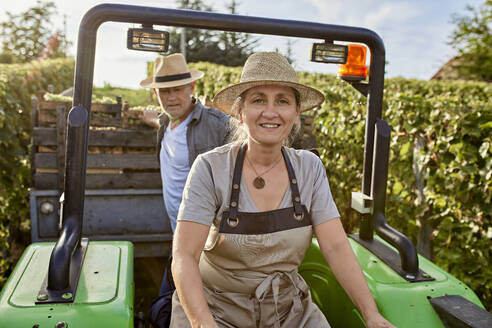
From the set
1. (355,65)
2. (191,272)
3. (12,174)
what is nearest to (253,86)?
(355,65)

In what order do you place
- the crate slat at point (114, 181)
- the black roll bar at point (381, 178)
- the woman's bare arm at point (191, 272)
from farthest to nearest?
the crate slat at point (114, 181) < the black roll bar at point (381, 178) < the woman's bare arm at point (191, 272)

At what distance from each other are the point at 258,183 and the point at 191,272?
0.45m

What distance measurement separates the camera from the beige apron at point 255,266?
1754mm

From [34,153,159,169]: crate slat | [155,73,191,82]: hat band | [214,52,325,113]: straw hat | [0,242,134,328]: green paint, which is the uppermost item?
[155,73,191,82]: hat band

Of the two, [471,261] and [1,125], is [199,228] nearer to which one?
[471,261]

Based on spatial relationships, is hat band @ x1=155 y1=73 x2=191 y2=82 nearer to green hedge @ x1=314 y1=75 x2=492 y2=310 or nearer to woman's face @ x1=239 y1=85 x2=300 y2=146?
woman's face @ x1=239 y1=85 x2=300 y2=146

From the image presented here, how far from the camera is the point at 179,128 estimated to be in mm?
2953

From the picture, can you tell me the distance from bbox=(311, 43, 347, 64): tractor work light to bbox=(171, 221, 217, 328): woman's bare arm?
37.9 inches

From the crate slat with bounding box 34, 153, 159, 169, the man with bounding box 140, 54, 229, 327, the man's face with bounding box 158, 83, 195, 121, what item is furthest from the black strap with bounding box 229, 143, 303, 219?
the crate slat with bounding box 34, 153, 159, 169

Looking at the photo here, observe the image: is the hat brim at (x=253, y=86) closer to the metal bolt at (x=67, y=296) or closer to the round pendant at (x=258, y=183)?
the round pendant at (x=258, y=183)

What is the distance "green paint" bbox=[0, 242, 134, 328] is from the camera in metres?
1.59

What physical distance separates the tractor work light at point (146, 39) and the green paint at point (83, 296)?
98cm

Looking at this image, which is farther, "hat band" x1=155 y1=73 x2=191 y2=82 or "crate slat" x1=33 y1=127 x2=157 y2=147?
"crate slat" x1=33 y1=127 x2=157 y2=147

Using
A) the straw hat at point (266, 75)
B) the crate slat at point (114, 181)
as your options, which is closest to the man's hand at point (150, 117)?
the crate slat at point (114, 181)
